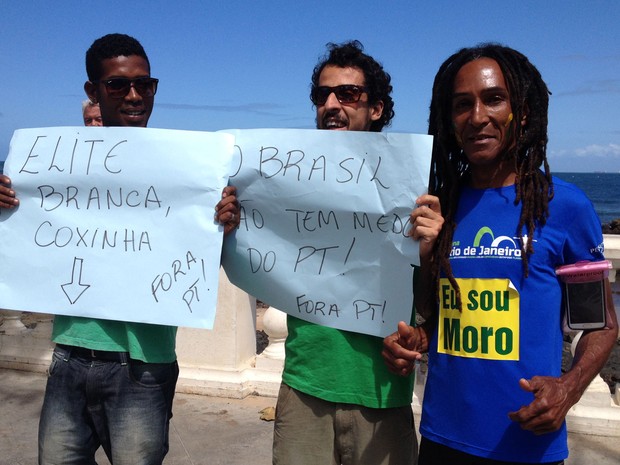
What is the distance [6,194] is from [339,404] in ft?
4.64

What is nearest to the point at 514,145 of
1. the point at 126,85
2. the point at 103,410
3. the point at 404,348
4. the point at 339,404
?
the point at 404,348

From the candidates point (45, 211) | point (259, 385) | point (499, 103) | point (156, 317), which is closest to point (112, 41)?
point (45, 211)

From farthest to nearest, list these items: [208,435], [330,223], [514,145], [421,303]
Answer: [208,435]
[330,223]
[421,303]
[514,145]

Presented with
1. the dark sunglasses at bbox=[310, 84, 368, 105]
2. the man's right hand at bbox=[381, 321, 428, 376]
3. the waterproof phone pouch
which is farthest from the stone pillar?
the waterproof phone pouch

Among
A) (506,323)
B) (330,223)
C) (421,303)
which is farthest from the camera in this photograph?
(330,223)

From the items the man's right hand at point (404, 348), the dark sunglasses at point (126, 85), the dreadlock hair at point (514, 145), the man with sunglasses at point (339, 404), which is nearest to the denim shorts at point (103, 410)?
the man with sunglasses at point (339, 404)

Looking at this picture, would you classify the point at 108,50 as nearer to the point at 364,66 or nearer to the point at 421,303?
the point at 364,66

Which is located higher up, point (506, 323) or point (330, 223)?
point (330, 223)

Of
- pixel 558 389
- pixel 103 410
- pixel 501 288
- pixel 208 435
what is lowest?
pixel 208 435

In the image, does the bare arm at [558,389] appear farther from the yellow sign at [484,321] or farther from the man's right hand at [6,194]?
the man's right hand at [6,194]

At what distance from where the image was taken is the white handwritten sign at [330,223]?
195 centimetres

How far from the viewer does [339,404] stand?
198 cm

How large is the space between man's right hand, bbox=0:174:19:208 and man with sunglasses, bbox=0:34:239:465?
1.51 ft

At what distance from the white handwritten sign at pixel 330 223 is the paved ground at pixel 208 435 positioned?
164 cm
